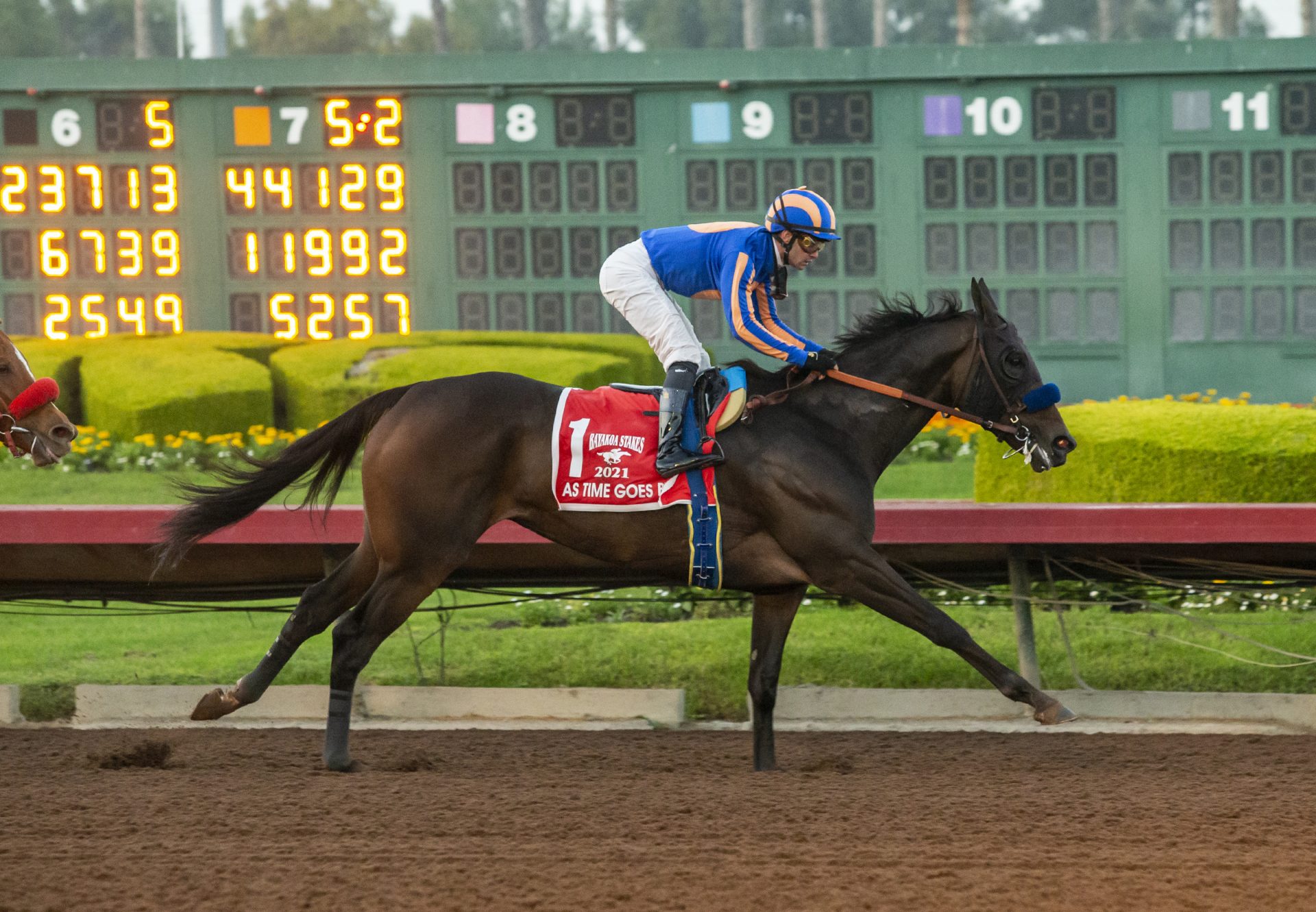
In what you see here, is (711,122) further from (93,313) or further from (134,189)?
(93,313)

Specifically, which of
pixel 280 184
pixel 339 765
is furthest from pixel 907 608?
pixel 280 184

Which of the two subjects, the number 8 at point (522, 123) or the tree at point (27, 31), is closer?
the number 8 at point (522, 123)

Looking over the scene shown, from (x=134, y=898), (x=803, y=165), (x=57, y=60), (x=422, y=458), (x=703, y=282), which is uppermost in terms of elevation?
(x=57, y=60)

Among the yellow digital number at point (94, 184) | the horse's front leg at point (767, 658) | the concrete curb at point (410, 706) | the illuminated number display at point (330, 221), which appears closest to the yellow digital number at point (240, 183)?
the illuminated number display at point (330, 221)

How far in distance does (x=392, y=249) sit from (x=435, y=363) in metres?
1.19

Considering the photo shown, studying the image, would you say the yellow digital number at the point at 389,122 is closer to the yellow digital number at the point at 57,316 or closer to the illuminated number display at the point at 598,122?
the illuminated number display at the point at 598,122

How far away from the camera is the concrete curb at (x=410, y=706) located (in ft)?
19.0

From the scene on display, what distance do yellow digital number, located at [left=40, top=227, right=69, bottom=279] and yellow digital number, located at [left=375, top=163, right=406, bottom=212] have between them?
7.65ft

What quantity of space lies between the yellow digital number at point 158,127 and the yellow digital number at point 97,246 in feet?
2.49

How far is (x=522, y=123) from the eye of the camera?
10953 millimetres

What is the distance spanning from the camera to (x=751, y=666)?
4.93 metres

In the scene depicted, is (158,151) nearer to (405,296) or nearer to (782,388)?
(405,296)

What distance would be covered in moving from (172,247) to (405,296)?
5.71 ft

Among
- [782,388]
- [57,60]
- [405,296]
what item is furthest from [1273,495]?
[57,60]
